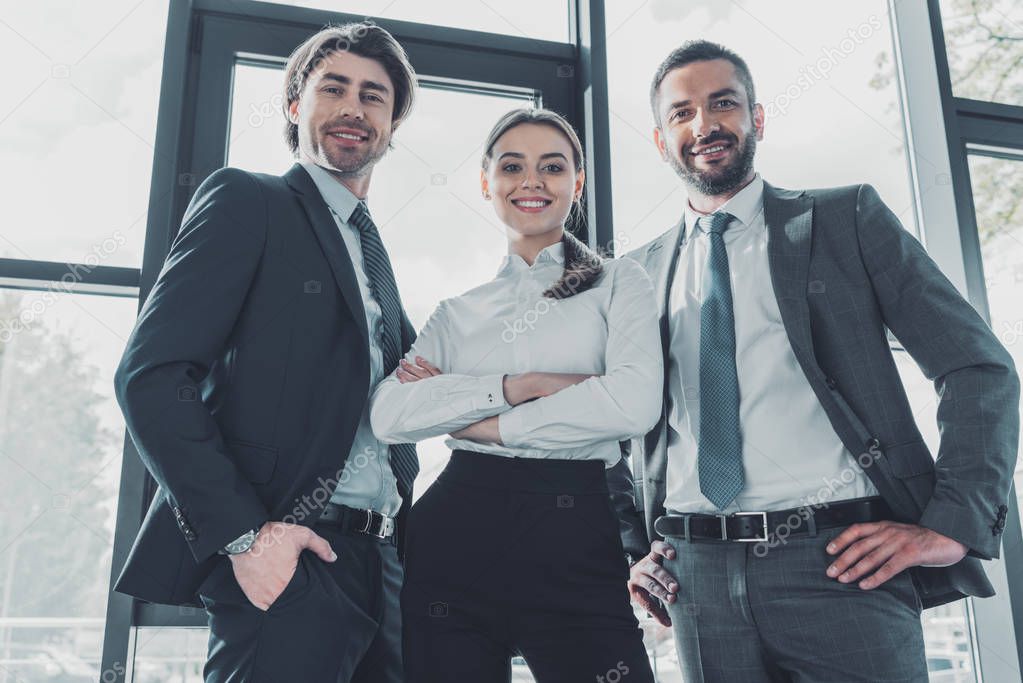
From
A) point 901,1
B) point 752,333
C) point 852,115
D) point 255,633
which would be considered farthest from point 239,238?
point 901,1

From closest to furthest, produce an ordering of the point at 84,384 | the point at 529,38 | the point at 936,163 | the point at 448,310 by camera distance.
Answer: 1. the point at 448,310
2. the point at 84,384
3. the point at 529,38
4. the point at 936,163

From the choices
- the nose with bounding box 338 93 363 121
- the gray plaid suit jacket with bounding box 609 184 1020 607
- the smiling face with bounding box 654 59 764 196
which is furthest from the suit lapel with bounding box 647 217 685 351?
the nose with bounding box 338 93 363 121

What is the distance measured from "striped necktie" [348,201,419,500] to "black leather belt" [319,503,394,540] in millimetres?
117

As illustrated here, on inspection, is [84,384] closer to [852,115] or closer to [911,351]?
[911,351]

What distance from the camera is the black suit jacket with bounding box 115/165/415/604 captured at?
4.00 ft

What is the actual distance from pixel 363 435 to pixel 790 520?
0.79 metres

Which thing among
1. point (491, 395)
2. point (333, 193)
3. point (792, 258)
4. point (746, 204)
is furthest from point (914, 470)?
point (333, 193)

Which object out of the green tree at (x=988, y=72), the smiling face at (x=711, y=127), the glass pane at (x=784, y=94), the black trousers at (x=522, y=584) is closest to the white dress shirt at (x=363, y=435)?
the black trousers at (x=522, y=584)

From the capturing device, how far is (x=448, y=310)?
65.9 inches

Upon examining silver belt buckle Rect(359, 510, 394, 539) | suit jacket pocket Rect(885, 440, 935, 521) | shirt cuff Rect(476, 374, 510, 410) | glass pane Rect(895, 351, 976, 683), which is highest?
shirt cuff Rect(476, 374, 510, 410)

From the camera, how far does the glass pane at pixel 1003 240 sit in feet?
8.50

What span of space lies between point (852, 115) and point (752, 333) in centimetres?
154

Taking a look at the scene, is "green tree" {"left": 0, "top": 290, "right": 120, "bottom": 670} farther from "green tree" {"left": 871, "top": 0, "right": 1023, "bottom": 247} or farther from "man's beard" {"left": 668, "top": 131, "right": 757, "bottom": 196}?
"green tree" {"left": 871, "top": 0, "right": 1023, "bottom": 247}

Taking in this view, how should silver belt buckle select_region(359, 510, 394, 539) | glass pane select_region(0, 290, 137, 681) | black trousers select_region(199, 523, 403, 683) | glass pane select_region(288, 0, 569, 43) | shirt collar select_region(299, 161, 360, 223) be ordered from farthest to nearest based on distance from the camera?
glass pane select_region(288, 0, 569, 43) < glass pane select_region(0, 290, 137, 681) < shirt collar select_region(299, 161, 360, 223) < silver belt buckle select_region(359, 510, 394, 539) < black trousers select_region(199, 523, 403, 683)
